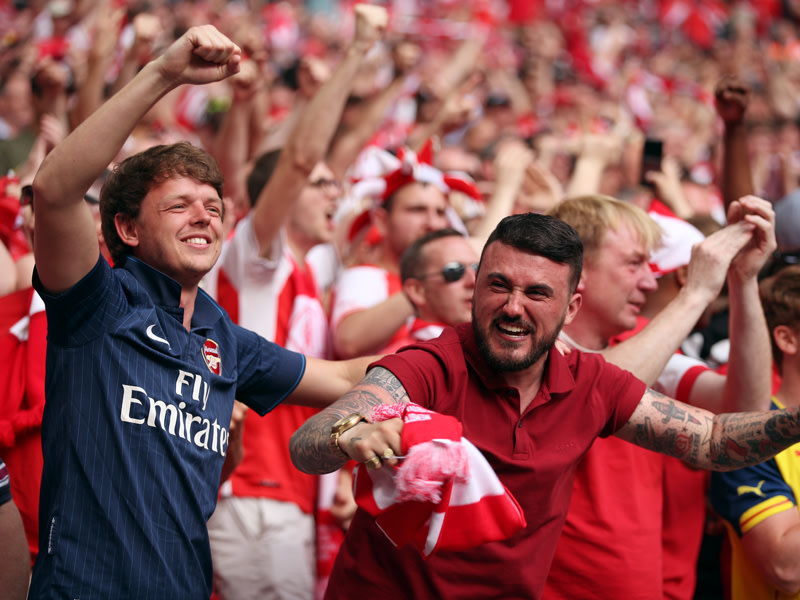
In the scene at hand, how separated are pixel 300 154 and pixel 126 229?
1.50 meters

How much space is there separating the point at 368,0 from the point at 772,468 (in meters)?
13.5

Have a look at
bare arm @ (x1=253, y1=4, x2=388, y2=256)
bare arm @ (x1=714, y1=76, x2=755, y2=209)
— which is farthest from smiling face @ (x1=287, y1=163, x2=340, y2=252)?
bare arm @ (x1=714, y1=76, x2=755, y2=209)

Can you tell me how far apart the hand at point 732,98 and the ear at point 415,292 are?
6.23 feet

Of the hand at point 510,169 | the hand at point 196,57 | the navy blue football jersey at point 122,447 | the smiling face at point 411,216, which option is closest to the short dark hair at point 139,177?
the navy blue football jersey at point 122,447

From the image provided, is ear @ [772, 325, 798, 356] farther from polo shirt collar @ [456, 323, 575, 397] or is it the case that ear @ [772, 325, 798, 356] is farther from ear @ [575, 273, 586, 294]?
polo shirt collar @ [456, 323, 575, 397]

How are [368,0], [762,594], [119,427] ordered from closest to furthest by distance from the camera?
[119,427], [762,594], [368,0]

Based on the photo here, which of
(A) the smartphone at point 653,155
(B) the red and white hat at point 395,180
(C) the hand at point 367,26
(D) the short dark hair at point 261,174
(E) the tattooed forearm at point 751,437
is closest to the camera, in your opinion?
(E) the tattooed forearm at point 751,437

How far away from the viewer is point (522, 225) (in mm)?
2477

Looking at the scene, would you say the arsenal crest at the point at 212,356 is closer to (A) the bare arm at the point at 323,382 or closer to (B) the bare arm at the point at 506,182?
(A) the bare arm at the point at 323,382

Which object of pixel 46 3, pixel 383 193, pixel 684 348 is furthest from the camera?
pixel 46 3

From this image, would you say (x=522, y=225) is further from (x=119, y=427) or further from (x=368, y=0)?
(x=368, y=0)

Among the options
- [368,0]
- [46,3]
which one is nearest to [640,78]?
[368,0]

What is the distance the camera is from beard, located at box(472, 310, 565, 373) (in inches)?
94.0

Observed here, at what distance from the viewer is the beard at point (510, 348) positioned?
2.39 meters
